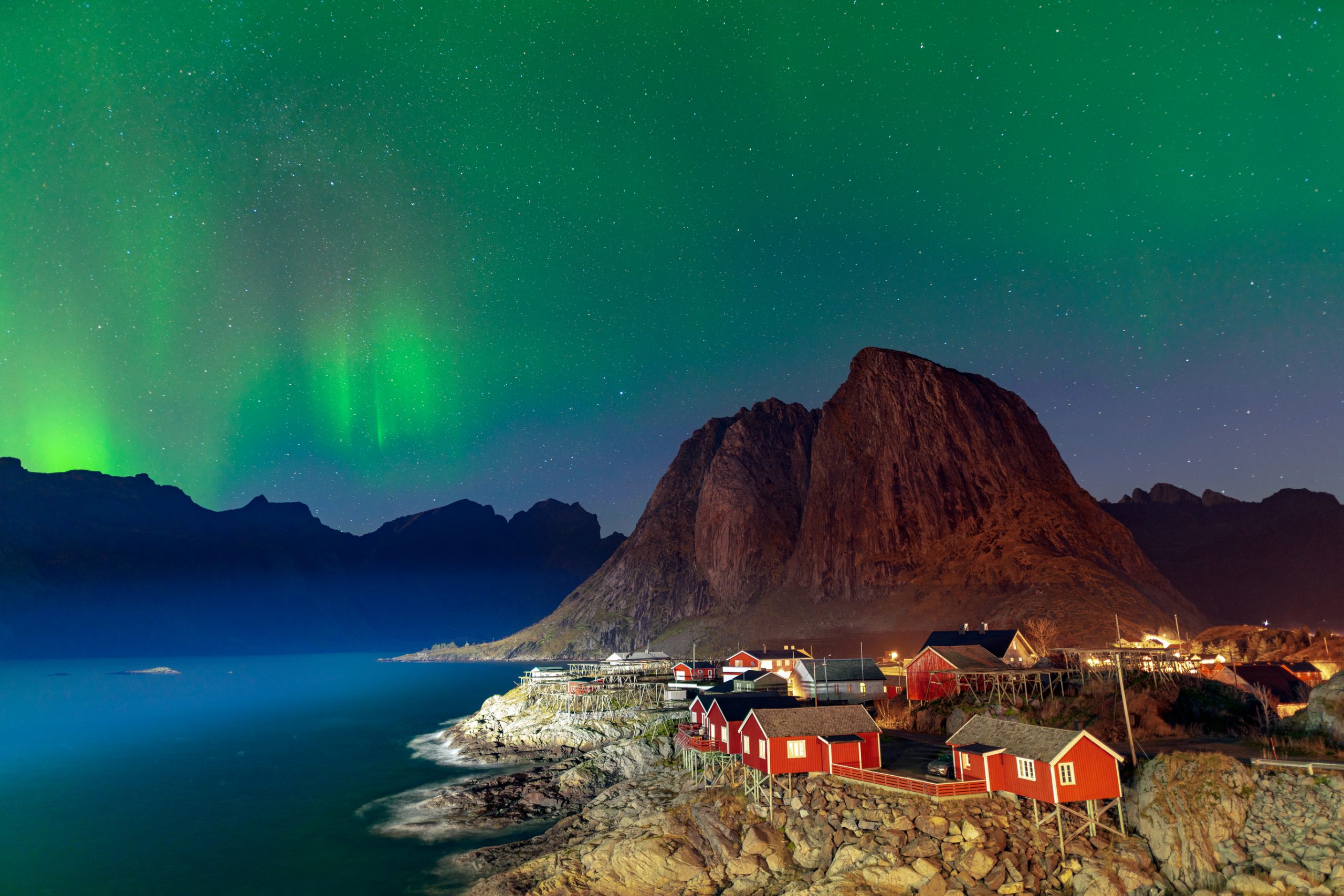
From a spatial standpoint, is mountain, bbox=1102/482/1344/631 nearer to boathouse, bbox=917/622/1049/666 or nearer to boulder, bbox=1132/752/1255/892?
boathouse, bbox=917/622/1049/666

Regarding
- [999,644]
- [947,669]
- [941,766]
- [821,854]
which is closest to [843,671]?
[947,669]

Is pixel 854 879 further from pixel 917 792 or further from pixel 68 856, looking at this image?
pixel 68 856

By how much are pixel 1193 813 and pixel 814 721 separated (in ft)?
61.5

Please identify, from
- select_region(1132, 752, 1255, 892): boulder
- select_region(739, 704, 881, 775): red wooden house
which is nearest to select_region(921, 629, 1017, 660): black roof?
select_region(739, 704, 881, 775): red wooden house

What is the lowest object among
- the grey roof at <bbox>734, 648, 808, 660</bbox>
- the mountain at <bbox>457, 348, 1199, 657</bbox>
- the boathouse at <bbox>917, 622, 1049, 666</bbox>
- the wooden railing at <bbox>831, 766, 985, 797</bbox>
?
the wooden railing at <bbox>831, 766, 985, 797</bbox>

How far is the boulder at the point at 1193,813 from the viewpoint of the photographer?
29.6m

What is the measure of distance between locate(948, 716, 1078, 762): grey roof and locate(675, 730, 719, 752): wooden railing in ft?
57.3

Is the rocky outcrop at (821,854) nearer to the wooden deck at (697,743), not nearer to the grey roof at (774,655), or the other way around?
the wooden deck at (697,743)

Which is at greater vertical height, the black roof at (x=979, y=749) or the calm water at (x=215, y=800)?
the black roof at (x=979, y=749)

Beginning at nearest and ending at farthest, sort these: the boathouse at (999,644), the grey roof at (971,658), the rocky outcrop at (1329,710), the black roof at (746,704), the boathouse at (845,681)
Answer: the rocky outcrop at (1329,710), the black roof at (746,704), the grey roof at (971,658), the boathouse at (999,644), the boathouse at (845,681)

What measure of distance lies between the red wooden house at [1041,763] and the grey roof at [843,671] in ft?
111

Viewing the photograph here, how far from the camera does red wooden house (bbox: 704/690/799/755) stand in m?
47.8

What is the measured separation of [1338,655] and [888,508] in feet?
346

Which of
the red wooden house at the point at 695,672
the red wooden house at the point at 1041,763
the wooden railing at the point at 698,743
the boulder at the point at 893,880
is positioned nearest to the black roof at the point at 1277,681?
the red wooden house at the point at 1041,763
